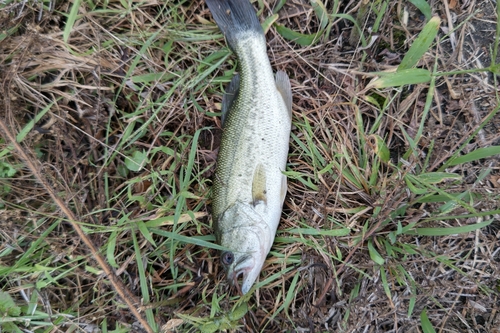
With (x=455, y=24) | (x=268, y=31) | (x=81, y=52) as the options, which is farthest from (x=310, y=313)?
(x=81, y=52)

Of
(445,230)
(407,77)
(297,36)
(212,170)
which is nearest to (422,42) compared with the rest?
(407,77)

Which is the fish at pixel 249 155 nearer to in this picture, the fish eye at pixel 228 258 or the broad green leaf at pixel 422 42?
the fish eye at pixel 228 258

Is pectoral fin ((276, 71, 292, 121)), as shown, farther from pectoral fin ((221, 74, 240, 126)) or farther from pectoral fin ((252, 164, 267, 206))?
pectoral fin ((252, 164, 267, 206))

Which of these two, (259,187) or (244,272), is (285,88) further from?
(244,272)

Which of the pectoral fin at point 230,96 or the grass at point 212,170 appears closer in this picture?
the grass at point 212,170

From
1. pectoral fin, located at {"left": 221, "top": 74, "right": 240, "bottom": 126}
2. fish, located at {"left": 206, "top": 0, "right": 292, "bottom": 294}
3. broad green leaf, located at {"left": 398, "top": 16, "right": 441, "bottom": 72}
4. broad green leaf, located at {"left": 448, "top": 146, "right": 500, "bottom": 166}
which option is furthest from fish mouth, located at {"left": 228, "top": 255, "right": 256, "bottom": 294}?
broad green leaf, located at {"left": 398, "top": 16, "right": 441, "bottom": 72}

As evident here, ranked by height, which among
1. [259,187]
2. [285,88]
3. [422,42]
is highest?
[422,42]

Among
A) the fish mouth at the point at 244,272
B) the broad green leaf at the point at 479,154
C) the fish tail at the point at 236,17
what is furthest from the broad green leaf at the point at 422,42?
the fish mouth at the point at 244,272
